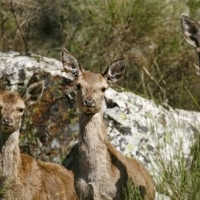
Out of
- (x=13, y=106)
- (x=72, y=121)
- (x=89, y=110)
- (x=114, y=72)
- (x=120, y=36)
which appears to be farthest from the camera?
(x=120, y=36)

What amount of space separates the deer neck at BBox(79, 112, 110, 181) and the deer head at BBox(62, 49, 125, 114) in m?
0.12

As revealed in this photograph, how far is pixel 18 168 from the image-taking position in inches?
393

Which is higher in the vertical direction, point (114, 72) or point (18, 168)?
point (114, 72)

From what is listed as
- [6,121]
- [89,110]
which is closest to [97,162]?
[89,110]

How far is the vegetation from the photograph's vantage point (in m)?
13.8

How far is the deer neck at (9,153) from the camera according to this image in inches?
390

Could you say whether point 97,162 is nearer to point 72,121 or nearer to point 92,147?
point 92,147

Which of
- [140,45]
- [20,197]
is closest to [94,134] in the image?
[20,197]

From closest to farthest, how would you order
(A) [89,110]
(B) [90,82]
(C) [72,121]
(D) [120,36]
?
1. (A) [89,110]
2. (B) [90,82]
3. (C) [72,121]
4. (D) [120,36]

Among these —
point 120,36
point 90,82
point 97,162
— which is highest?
point 120,36

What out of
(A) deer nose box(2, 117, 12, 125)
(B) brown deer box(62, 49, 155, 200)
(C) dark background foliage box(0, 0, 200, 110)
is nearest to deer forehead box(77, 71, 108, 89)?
(B) brown deer box(62, 49, 155, 200)

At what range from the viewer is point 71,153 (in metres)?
11.7

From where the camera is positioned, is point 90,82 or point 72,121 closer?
point 90,82

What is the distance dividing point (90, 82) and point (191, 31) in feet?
4.17
